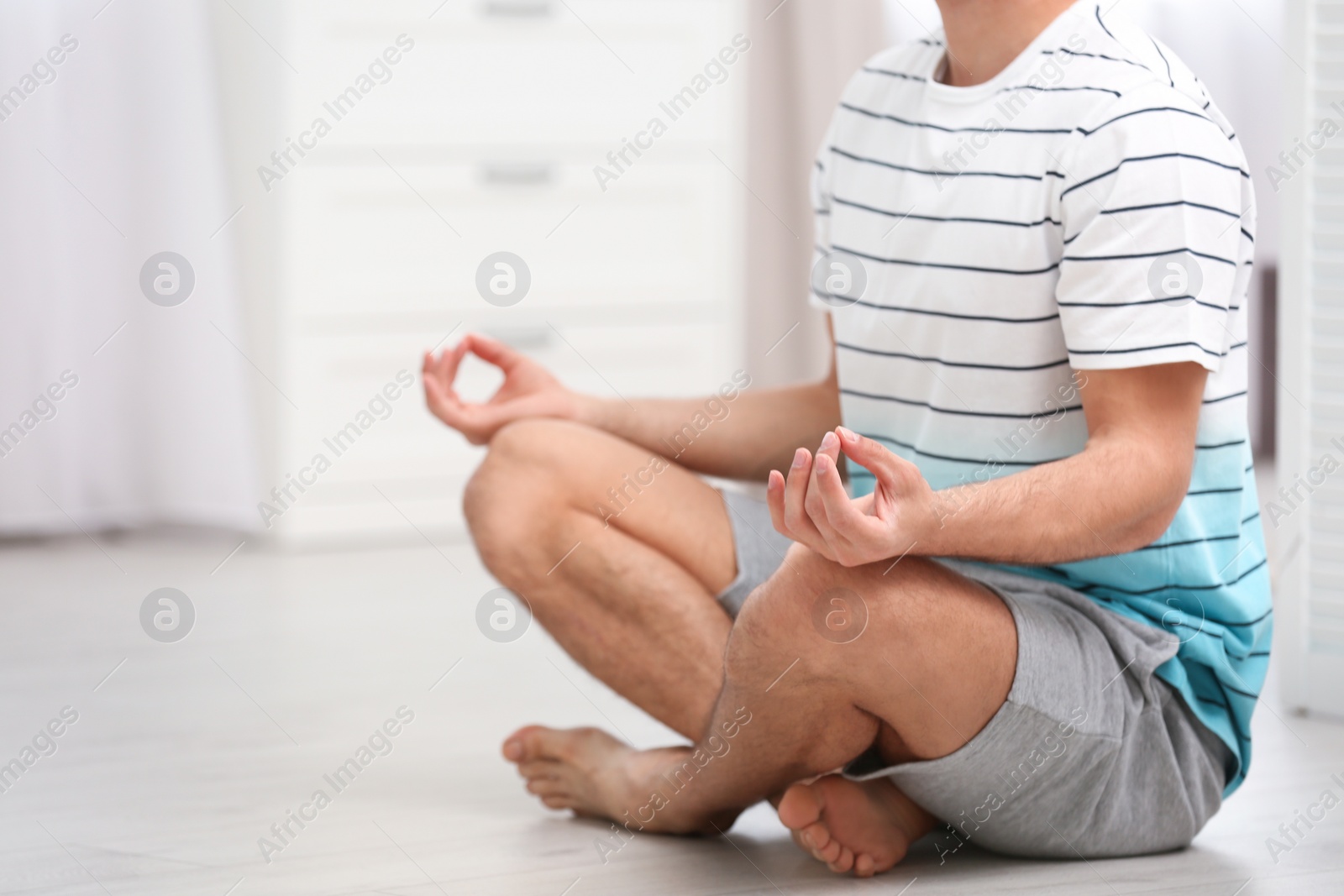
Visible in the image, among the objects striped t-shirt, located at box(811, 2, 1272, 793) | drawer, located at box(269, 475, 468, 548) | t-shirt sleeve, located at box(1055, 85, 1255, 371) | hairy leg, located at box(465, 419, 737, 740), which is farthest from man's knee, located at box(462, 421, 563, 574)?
drawer, located at box(269, 475, 468, 548)

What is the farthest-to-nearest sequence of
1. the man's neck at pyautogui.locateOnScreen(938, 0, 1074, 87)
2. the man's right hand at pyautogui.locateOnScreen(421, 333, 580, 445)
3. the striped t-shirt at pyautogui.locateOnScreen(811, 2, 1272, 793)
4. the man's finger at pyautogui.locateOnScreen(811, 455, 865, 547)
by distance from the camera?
the man's right hand at pyautogui.locateOnScreen(421, 333, 580, 445) → the man's neck at pyautogui.locateOnScreen(938, 0, 1074, 87) → the striped t-shirt at pyautogui.locateOnScreen(811, 2, 1272, 793) → the man's finger at pyautogui.locateOnScreen(811, 455, 865, 547)

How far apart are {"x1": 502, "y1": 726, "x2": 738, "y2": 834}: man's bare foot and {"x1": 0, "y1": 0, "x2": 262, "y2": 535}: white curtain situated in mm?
1296

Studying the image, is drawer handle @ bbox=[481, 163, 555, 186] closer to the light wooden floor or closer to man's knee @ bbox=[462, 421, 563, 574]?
the light wooden floor

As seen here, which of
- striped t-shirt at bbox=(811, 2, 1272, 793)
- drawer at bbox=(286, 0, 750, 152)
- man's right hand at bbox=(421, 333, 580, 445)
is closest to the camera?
striped t-shirt at bbox=(811, 2, 1272, 793)

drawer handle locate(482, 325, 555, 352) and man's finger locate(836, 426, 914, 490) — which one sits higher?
man's finger locate(836, 426, 914, 490)

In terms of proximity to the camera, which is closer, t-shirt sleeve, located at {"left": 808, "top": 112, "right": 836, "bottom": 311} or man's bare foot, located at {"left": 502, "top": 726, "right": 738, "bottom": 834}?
man's bare foot, located at {"left": 502, "top": 726, "right": 738, "bottom": 834}

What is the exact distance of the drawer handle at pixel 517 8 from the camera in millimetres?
2230

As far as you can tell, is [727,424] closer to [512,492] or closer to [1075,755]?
[512,492]

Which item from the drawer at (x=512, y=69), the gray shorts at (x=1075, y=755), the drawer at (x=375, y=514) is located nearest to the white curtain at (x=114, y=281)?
the drawer at (x=375, y=514)

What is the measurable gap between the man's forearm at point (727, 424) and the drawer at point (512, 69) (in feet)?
3.87

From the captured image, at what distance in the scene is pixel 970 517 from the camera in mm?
806

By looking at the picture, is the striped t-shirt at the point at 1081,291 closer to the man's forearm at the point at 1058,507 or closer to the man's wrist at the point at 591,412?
the man's forearm at the point at 1058,507

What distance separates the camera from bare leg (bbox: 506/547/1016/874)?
0.83 m

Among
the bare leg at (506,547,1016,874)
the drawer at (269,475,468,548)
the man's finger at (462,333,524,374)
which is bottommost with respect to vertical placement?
the drawer at (269,475,468,548)
